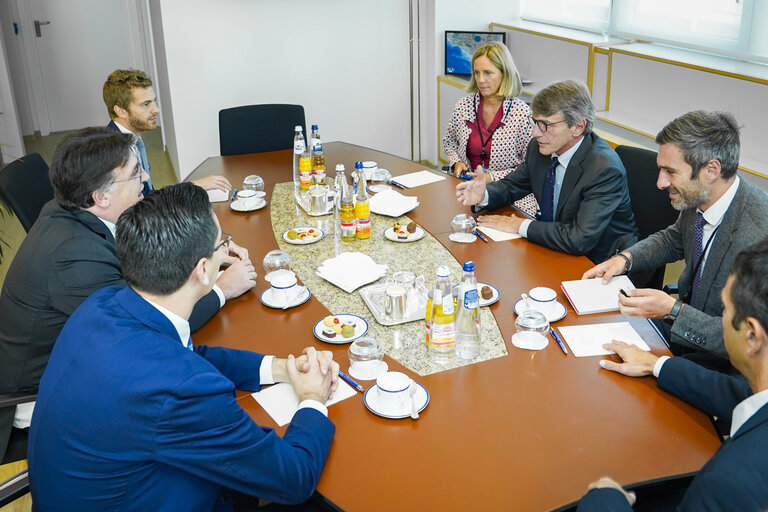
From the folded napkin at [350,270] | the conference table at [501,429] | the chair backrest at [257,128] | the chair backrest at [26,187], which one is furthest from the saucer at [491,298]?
the chair backrest at [257,128]

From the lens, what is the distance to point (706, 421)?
5.49 feet

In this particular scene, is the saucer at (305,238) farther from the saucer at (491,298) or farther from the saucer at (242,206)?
the saucer at (491,298)

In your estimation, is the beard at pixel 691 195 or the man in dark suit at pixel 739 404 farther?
the beard at pixel 691 195

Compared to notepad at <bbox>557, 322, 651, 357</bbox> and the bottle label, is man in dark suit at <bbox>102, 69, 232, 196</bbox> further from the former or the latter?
notepad at <bbox>557, 322, 651, 357</bbox>

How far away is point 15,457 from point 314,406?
1.03 meters

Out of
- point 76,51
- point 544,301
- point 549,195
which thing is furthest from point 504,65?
point 76,51

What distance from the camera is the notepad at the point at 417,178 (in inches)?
133

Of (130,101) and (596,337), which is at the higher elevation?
(130,101)

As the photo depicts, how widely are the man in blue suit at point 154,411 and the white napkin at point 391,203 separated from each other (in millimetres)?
1451

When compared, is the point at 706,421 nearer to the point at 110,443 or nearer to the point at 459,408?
the point at 459,408

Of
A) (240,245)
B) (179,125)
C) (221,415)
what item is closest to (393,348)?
(221,415)

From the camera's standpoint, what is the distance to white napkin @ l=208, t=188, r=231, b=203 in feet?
10.7

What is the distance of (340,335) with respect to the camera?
2.05m

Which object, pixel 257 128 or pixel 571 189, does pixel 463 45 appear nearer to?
pixel 257 128
